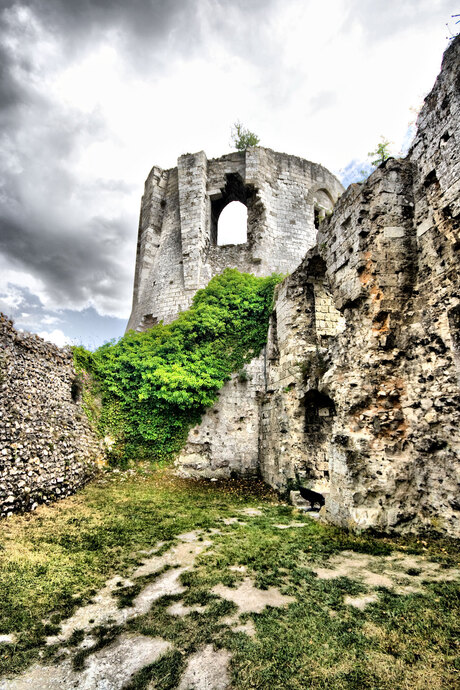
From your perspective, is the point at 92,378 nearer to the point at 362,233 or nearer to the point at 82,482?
the point at 82,482

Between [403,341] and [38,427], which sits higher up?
[403,341]

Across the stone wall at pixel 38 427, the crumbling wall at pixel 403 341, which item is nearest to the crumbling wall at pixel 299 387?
the crumbling wall at pixel 403 341

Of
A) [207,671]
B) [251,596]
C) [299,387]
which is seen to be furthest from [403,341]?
[207,671]

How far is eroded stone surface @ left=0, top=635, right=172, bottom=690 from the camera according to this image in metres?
1.86

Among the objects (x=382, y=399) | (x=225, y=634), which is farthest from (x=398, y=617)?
(x=382, y=399)

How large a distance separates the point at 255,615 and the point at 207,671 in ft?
2.17

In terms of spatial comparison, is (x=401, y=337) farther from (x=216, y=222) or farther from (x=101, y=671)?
(x=216, y=222)

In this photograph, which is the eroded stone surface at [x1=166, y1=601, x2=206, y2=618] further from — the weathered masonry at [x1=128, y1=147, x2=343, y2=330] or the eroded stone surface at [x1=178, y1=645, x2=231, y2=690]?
the weathered masonry at [x1=128, y1=147, x2=343, y2=330]

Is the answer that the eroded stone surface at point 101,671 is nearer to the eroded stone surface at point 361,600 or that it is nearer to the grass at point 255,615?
the grass at point 255,615

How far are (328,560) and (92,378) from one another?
730cm

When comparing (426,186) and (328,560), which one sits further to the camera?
(426,186)

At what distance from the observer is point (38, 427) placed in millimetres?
6328

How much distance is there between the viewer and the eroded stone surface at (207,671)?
1.79 metres

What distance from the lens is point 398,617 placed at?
2.26m
